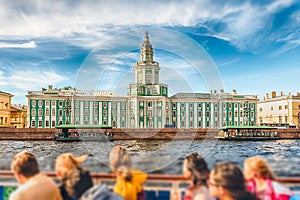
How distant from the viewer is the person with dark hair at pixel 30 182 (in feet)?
9.81

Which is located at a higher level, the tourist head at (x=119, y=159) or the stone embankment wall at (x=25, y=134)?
the tourist head at (x=119, y=159)

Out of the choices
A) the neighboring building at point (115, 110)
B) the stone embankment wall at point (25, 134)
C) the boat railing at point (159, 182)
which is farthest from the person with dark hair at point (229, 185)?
the neighboring building at point (115, 110)

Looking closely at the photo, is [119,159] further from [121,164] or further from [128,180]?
[128,180]

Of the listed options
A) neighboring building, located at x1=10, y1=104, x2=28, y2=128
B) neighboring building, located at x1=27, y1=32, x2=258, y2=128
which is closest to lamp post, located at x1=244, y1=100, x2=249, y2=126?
neighboring building, located at x1=27, y1=32, x2=258, y2=128

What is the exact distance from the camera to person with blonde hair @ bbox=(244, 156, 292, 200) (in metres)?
3.16

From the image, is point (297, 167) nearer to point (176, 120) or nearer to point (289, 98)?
point (176, 120)

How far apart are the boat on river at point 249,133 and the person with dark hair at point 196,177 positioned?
4528 centimetres

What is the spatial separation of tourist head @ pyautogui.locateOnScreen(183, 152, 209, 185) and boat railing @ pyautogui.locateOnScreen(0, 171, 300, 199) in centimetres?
8

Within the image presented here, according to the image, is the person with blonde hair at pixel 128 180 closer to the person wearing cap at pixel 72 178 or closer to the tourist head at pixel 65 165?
the person wearing cap at pixel 72 178

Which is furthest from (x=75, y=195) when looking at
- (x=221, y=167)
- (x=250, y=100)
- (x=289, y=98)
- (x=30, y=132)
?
(x=289, y=98)

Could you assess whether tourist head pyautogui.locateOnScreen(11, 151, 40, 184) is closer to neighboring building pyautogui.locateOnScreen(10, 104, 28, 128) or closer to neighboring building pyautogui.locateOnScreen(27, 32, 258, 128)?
neighboring building pyautogui.locateOnScreen(27, 32, 258, 128)

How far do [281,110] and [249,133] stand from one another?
28345 mm

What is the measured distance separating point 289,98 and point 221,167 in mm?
74920

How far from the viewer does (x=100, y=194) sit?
309cm
